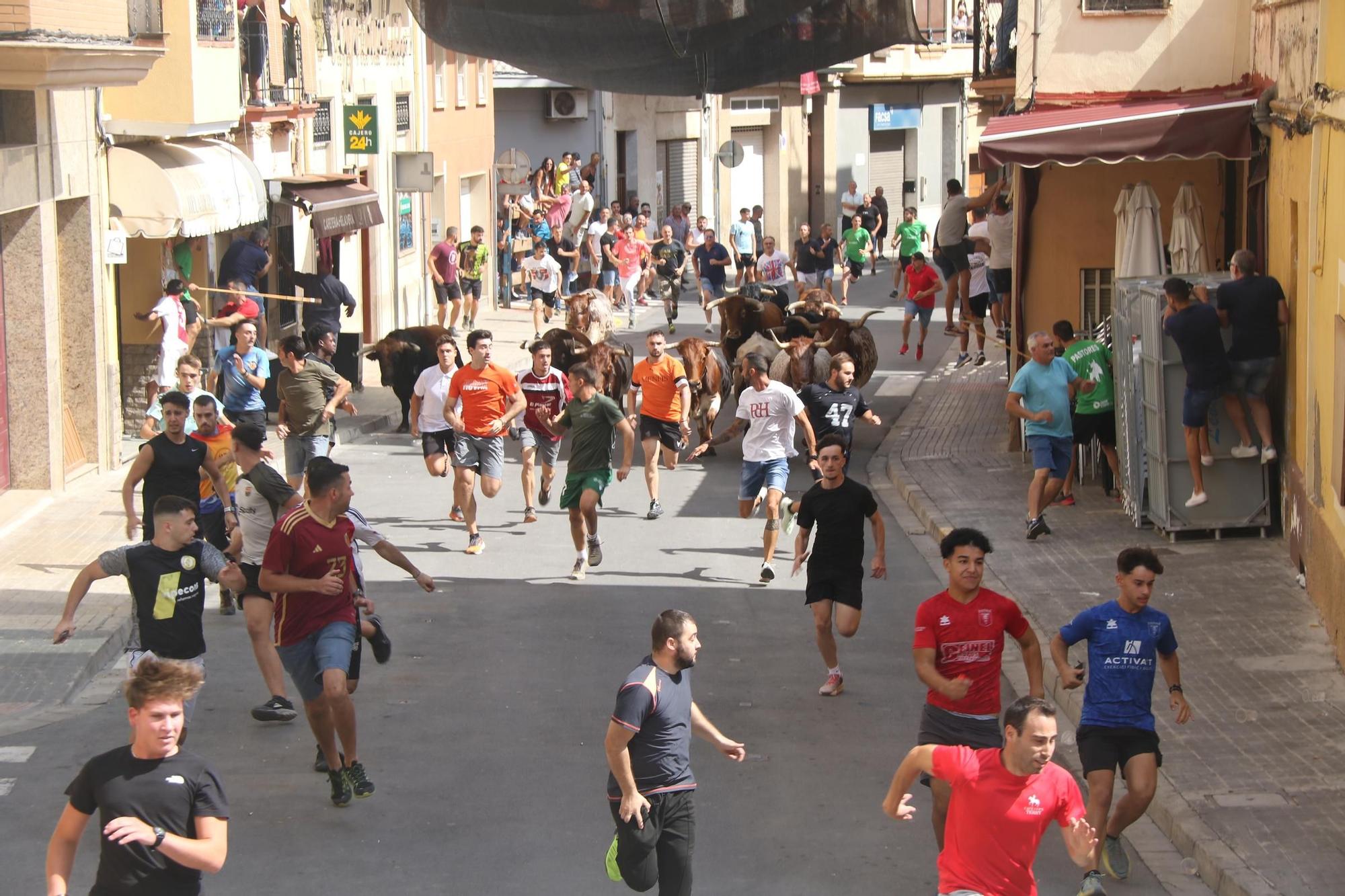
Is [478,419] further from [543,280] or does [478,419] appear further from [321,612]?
[543,280]

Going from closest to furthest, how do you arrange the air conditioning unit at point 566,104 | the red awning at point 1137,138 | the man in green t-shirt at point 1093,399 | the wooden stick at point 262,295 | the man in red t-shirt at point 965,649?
the man in red t-shirt at point 965,649
the red awning at point 1137,138
the man in green t-shirt at point 1093,399
the wooden stick at point 262,295
the air conditioning unit at point 566,104

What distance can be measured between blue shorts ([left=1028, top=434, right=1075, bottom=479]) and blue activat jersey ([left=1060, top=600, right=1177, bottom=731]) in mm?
6981

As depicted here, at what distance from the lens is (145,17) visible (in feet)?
55.9

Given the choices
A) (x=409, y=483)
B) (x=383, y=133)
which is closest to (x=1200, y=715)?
(x=409, y=483)

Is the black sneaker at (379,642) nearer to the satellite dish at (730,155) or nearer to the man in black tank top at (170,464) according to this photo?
the man in black tank top at (170,464)

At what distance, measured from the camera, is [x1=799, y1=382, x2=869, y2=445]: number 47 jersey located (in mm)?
14648

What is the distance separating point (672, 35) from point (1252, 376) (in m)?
8.06

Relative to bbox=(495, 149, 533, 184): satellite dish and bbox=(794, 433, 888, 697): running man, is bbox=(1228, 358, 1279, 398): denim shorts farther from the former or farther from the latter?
bbox=(495, 149, 533, 184): satellite dish

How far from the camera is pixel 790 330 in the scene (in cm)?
1947

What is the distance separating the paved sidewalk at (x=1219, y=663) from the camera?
319 inches

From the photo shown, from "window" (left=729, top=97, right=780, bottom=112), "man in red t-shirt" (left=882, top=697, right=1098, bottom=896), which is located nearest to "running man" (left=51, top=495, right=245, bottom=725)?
"man in red t-shirt" (left=882, top=697, right=1098, bottom=896)

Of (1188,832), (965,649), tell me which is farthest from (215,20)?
(1188,832)

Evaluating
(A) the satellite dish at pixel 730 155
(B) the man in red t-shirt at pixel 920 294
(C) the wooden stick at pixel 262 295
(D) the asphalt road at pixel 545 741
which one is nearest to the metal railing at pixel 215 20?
(C) the wooden stick at pixel 262 295

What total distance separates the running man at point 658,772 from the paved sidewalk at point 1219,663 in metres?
2.37
